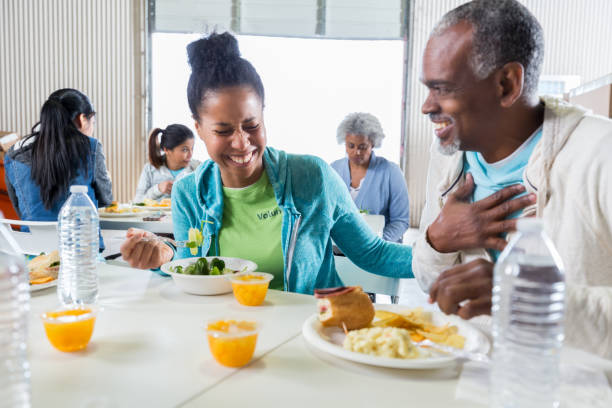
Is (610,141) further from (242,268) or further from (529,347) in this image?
(242,268)

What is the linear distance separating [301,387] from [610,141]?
2.67 ft

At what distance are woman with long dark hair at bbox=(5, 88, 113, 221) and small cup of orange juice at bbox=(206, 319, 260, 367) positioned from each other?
2.27 m

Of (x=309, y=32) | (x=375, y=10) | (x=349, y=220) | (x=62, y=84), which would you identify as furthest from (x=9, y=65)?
(x=349, y=220)

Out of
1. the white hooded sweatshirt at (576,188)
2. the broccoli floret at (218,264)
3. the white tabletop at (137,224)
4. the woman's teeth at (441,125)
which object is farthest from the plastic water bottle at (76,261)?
the white tabletop at (137,224)

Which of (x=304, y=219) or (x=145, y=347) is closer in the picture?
(x=145, y=347)

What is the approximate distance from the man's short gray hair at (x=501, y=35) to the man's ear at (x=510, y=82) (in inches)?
0.5

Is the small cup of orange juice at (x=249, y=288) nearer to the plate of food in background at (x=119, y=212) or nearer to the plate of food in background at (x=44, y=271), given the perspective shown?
the plate of food in background at (x=44, y=271)

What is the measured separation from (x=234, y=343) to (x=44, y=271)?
0.86 metres

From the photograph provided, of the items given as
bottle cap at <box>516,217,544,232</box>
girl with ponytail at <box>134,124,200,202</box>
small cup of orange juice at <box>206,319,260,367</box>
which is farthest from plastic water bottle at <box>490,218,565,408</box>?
girl with ponytail at <box>134,124,200,202</box>

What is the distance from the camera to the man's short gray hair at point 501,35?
1081mm

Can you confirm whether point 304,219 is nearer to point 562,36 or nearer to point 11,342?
point 11,342

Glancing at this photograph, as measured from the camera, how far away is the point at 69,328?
2.98 ft

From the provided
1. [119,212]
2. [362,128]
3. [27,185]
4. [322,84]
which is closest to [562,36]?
[322,84]

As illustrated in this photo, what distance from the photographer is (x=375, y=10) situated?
7.14 m
